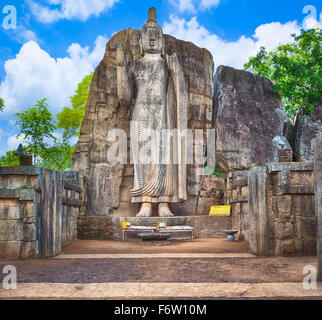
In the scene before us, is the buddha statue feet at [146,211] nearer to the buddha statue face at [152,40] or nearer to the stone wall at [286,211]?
the stone wall at [286,211]

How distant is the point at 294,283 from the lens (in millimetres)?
3586

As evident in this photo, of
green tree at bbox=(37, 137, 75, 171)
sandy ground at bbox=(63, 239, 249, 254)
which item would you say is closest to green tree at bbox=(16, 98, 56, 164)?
green tree at bbox=(37, 137, 75, 171)

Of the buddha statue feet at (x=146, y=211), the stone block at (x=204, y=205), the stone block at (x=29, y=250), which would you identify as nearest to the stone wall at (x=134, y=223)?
the buddha statue feet at (x=146, y=211)

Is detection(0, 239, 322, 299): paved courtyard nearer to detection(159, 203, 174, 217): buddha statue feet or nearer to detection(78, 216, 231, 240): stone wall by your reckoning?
detection(78, 216, 231, 240): stone wall

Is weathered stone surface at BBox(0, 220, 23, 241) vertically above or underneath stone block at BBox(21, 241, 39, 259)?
above

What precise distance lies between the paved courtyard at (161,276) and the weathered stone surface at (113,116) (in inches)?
159

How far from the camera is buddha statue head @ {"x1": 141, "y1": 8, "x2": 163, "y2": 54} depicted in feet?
33.1

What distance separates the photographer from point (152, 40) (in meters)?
10.1

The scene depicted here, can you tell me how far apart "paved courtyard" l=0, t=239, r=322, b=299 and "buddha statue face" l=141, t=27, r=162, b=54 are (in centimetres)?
623

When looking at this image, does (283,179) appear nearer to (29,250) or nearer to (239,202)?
(239,202)

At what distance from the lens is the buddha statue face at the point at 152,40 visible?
1008 cm

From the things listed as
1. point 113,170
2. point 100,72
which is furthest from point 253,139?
point 100,72

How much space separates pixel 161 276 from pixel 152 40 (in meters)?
7.76

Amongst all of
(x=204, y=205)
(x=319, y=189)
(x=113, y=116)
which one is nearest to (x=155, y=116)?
(x=113, y=116)
